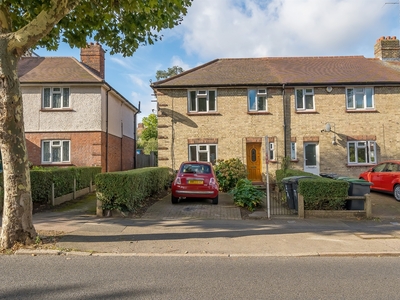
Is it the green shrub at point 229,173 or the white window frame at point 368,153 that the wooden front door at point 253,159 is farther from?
the white window frame at point 368,153

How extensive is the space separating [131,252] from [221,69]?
46.7 feet

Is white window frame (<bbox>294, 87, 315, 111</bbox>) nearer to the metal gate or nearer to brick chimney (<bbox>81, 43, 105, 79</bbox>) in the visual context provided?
the metal gate

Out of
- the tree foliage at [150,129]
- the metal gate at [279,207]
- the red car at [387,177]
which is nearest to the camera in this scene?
the metal gate at [279,207]

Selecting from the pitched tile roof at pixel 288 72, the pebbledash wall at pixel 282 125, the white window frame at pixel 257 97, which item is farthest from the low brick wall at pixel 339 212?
the pitched tile roof at pixel 288 72

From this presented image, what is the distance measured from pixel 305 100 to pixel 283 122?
67.9 inches

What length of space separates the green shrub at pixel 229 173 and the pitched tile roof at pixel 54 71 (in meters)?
7.82

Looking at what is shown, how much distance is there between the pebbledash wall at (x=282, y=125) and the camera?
16234 mm

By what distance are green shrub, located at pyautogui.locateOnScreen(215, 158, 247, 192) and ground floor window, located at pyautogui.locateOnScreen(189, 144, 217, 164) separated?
996mm

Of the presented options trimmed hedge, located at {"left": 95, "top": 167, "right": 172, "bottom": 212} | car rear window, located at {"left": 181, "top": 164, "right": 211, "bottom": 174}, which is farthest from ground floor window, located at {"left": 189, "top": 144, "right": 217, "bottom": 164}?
trimmed hedge, located at {"left": 95, "top": 167, "right": 172, "bottom": 212}

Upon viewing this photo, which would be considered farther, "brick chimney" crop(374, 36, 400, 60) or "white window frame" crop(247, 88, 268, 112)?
"brick chimney" crop(374, 36, 400, 60)

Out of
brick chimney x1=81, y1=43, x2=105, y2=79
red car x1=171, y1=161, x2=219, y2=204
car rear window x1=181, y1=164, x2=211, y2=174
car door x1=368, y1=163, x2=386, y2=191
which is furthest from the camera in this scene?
brick chimney x1=81, y1=43, x2=105, y2=79

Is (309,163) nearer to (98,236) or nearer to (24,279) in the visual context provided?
(98,236)

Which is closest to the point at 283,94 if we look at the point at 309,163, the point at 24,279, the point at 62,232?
the point at 309,163

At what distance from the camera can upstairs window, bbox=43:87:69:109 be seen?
1647cm
